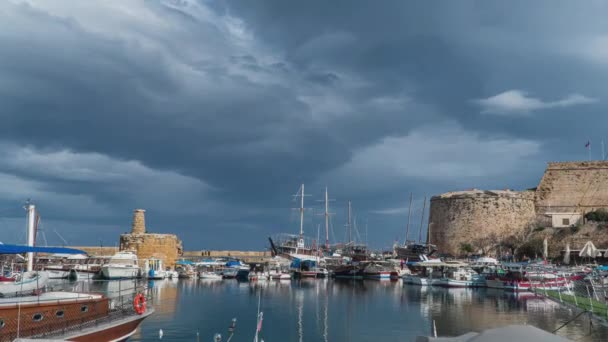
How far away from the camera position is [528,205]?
187 ft

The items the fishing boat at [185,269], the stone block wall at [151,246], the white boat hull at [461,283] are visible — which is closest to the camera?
the white boat hull at [461,283]

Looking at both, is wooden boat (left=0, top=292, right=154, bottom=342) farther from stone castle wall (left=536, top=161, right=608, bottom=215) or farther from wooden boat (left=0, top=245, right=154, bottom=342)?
stone castle wall (left=536, top=161, right=608, bottom=215)

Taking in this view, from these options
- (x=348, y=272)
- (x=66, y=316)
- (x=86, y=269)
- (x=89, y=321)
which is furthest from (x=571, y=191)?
(x=66, y=316)

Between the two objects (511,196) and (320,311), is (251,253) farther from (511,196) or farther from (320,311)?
(320,311)

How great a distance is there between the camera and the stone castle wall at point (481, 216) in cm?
5581

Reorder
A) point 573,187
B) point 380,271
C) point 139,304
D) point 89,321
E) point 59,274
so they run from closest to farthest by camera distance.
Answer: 1. point 89,321
2. point 139,304
3. point 59,274
4. point 380,271
5. point 573,187

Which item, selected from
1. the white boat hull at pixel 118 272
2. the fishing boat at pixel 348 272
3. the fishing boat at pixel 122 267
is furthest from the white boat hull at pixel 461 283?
the white boat hull at pixel 118 272

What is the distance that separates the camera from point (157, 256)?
53531 mm

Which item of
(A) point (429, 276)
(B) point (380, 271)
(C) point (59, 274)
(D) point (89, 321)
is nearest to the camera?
(D) point (89, 321)

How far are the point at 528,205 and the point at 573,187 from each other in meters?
4.56

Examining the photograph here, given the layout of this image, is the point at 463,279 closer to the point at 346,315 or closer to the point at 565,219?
the point at 565,219

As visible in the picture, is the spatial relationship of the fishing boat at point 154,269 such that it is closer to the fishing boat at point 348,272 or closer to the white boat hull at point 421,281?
the fishing boat at point 348,272

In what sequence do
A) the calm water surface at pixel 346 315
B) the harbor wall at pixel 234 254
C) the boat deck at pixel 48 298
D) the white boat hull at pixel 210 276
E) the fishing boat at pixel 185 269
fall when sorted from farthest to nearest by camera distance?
the harbor wall at pixel 234 254
the fishing boat at pixel 185 269
the white boat hull at pixel 210 276
the calm water surface at pixel 346 315
the boat deck at pixel 48 298

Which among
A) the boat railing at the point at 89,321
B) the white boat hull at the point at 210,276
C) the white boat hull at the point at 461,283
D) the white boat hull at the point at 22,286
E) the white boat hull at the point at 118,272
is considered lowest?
the white boat hull at the point at 210,276
